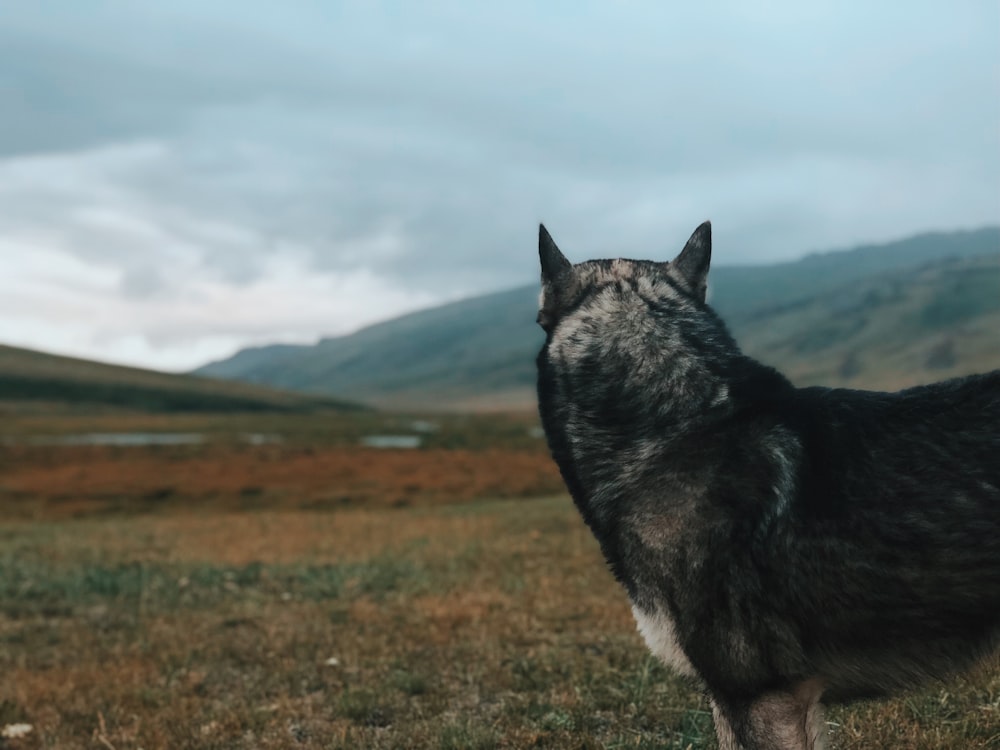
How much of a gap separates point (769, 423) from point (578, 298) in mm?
1459

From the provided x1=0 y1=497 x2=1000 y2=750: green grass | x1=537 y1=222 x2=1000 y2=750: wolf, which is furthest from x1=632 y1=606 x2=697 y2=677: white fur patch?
x1=0 y1=497 x2=1000 y2=750: green grass

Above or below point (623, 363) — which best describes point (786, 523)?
below

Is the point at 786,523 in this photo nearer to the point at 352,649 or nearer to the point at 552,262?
the point at 552,262

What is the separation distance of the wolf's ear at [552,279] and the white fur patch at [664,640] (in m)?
1.92

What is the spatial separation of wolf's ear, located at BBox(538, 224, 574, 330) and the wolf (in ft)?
2.11

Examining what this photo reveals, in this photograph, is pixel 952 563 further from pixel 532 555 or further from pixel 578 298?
pixel 532 555

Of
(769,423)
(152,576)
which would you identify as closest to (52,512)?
(152,576)

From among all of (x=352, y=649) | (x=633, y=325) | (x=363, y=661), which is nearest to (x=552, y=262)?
(x=633, y=325)

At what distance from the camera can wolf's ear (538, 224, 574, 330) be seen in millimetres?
5109

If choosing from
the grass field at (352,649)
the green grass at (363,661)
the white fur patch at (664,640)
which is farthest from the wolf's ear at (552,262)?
the green grass at (363,661)

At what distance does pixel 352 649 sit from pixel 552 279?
620cm

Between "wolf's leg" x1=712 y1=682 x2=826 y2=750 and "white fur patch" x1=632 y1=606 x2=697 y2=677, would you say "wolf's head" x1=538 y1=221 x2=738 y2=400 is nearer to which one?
"white fur patch" x1=632 y1=606 x2=697 y2=677

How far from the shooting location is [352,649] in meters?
9.53

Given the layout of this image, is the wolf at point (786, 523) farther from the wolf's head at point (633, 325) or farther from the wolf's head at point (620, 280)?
the wolf's head at point (620, 280)
